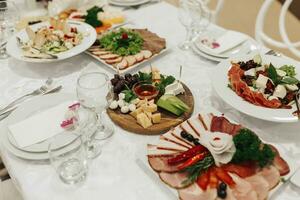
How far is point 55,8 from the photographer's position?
5.98 feet

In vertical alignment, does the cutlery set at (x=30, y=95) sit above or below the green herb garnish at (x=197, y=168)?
below

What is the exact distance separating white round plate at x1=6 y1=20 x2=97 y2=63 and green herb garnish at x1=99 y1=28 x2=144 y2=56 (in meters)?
0.06

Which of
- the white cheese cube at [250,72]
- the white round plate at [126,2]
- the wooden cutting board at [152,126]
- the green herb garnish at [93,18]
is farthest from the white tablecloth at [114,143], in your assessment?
the white round plate at [126,2]

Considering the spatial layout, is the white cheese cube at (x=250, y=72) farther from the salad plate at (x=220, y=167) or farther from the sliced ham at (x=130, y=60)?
the sliced ham at (x=130, y=60)

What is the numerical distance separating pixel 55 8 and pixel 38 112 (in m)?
0.83

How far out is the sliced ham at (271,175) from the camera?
90cm

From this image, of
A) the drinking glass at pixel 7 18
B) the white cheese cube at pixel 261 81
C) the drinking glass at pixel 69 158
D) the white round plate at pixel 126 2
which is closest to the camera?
the drinking glass at pixel 69 158

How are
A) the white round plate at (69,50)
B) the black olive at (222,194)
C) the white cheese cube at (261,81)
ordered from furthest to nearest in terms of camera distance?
1. the white round plate at (69,50)
2. the white cheese cube at (261,81)
3. the black olive at (222,194)

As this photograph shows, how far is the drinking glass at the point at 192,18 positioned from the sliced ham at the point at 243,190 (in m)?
0.82

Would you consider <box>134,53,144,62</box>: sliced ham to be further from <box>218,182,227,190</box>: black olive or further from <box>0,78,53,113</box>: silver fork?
<box>218,182,227,190</box>: black olive

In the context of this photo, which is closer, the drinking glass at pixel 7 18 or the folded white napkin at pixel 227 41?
the folded white napkin at pixel 227 41

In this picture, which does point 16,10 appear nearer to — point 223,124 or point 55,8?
point 55,8

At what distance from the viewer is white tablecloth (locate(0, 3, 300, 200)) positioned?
37.1 inches

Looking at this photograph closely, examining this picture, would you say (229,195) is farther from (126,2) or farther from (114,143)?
(126,2)
